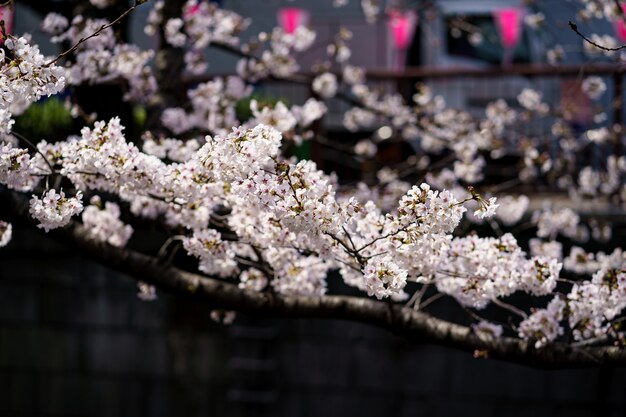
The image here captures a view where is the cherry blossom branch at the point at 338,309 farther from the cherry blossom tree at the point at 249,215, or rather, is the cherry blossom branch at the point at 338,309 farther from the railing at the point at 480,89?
the railing at the point at 480,89

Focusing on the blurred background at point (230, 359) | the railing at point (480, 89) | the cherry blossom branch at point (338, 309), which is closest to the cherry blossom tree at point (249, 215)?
the cherry blossom branch at point (338, 309)

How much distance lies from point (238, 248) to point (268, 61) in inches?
86.7

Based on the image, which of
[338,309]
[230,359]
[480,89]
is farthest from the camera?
[480,89]

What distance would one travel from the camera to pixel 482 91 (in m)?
12.0

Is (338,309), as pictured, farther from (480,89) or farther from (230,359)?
(480,89)

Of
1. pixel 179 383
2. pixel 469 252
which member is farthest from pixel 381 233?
pixel 179 383

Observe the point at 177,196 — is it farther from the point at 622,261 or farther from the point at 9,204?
the point at 622,261

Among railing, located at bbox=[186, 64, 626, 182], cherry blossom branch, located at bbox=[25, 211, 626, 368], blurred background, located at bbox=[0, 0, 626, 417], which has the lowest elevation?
cherry blossom branch, located at bbox=[25, 211, 626, 368]

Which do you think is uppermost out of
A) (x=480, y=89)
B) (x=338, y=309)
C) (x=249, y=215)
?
(x=480, y=89)

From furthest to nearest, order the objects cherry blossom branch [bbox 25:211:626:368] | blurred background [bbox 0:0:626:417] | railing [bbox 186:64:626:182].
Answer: railing [bbox 186:64:626:182] < blurred background [bbox 0:0:626:417] < cherry blossom branch [bbox 25:211:626:368]

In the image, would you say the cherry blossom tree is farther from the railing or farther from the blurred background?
the blurred background

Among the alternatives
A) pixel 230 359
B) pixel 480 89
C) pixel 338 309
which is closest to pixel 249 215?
pixel 338 309

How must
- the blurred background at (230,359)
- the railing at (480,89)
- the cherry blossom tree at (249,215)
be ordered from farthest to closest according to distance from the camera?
the railing at (480,89) → the blurred background at (230,359) → the cherry blossom tree at (249,215)

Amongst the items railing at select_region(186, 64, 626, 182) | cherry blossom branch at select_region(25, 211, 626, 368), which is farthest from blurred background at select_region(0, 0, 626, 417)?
cherry blossom branch at select_region(25, 211, 626, 368)
